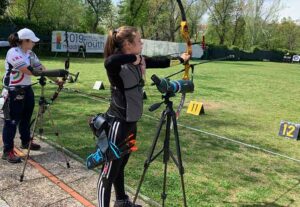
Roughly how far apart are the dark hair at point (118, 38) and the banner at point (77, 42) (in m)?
29.0

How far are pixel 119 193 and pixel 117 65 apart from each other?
4.89 ft

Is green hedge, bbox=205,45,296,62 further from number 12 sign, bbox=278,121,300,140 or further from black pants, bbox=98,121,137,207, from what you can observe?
black pants, bbox=98,121,137,207

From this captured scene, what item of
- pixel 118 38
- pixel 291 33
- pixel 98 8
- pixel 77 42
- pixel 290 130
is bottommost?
pixel 290 130

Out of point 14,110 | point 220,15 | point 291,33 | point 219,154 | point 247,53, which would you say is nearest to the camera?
point 14,110

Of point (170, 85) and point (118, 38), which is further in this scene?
point (170, 85)

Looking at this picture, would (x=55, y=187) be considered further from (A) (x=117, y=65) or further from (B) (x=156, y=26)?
(B) (x=156, y=26)

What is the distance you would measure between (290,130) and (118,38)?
5574 mm

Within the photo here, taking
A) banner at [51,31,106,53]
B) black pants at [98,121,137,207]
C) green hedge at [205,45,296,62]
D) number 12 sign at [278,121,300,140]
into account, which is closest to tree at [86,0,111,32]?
green hedge at [205,45,296,62]

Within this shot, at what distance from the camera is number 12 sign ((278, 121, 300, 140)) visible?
7545 millimetres

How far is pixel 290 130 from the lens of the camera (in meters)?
7.65

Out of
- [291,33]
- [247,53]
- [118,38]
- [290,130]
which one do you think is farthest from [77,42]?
[291,33]

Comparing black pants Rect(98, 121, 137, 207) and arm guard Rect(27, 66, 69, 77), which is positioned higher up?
arm guard Rect(27, 66, 69, 77)

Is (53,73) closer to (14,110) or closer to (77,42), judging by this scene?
(14,110)

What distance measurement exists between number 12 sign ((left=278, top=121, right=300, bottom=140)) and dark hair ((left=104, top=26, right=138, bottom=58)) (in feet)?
17.8
